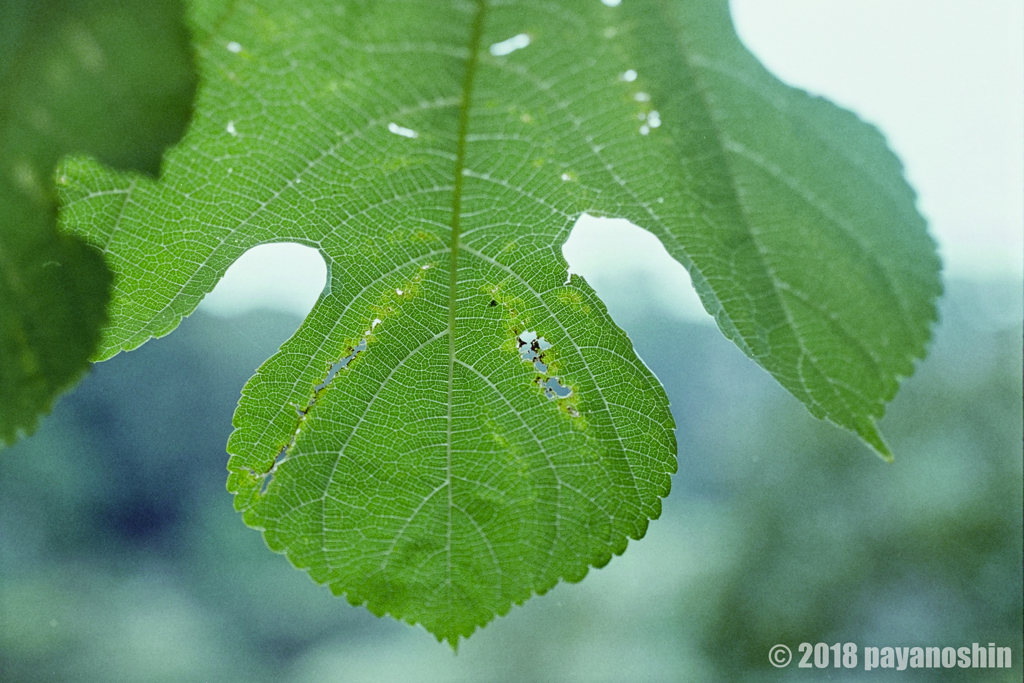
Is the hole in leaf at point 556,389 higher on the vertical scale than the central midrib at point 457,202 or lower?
lower

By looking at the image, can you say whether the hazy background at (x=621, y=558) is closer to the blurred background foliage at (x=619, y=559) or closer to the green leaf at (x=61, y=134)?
the blurred background foliage at (x=619, y=559)

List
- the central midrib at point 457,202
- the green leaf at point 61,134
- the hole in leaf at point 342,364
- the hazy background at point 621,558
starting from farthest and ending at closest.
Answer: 1. the hazy background at point 621,558
2. the hole in leaf at point 342,364
3. the central midrib at point 457,202
4. the green leaf at point 61,134

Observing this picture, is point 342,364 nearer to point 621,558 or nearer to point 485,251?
point 485,251

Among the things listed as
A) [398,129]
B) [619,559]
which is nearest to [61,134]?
[398,129]

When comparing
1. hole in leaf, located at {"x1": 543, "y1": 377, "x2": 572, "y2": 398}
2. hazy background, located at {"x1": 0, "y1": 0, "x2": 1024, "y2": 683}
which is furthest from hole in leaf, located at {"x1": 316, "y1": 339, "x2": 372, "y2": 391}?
hazy background, located at {"x1": 0, "y1": 0, "x2": 1024, "y2": 683}

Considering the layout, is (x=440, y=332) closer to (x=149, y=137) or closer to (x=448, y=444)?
(x=448, y=444)

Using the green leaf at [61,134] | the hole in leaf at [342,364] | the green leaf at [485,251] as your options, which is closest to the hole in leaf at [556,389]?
the green leaf at [485,251]

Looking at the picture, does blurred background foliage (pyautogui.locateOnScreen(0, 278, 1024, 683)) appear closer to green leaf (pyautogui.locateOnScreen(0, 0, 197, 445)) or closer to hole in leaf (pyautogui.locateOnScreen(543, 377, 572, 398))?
hole in leaf (pyautogui.locateOnScreen(543, 377, 572, 398))

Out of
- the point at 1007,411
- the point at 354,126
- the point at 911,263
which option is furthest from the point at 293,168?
the point at 1007,411
